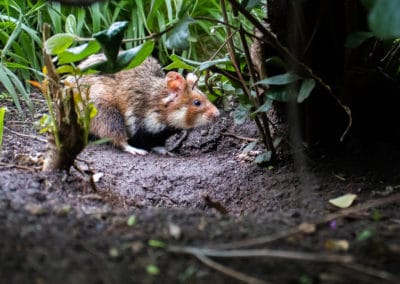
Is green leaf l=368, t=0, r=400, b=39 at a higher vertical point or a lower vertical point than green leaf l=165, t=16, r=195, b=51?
higher

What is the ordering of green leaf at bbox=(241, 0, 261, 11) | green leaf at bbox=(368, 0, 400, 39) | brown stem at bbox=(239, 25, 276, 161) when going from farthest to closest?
brown stem at bbox=(239, 25, 276, 161) → green leaf at bbox=(241, 0, 261, 11) → green leaf at bbox=(368, 0, 400, 39)

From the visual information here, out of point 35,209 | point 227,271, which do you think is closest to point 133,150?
point 35,209

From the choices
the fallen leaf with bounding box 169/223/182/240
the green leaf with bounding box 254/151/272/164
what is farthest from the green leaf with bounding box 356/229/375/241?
the green leaf with bounding box 254/151/272/164

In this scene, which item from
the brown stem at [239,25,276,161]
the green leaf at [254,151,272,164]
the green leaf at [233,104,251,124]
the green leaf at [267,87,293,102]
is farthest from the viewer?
the green leaf at [254,151,272,164]

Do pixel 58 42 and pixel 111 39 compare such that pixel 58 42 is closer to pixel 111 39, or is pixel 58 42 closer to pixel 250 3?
pixel 111 39

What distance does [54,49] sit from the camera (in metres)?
2.13

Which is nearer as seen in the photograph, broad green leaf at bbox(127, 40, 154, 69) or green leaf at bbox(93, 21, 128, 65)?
green leaf at bbox(93, 21, 128, 65)

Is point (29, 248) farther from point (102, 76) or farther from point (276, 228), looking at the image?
point (102, 76)

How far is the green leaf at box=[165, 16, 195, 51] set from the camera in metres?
1.94

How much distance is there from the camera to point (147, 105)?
4.31m

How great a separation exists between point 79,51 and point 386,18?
1.11m

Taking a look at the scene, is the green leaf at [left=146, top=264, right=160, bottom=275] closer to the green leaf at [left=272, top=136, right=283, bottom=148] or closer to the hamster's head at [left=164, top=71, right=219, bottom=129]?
the green leaf at [left=272, top=136, right=283, bottom=148]

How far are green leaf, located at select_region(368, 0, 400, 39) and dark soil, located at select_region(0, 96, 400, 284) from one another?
565mm

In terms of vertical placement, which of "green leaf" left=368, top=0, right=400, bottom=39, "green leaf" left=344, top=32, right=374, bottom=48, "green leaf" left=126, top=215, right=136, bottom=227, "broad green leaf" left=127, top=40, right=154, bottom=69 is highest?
"green leaf" left=368, top=0, right=400, bottom=39
